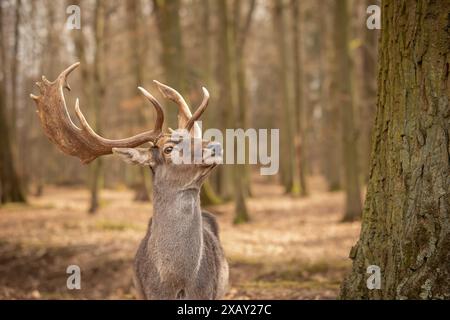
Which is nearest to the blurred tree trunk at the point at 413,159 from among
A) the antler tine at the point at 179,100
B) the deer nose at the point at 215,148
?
the deer nose at the point at 215,148

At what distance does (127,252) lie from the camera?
10117 millimetres

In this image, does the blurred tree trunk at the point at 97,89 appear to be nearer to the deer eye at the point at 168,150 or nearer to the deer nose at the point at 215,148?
the deer eye at the point at 168,150

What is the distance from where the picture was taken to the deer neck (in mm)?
5184

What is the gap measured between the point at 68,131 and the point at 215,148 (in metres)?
1.71

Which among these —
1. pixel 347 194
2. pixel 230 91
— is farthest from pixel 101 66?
pixel 347 194

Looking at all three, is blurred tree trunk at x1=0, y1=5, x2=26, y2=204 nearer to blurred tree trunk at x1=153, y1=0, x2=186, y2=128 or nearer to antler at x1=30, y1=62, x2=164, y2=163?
blurred tree trunk at x1=153, y1=0, x2=186, y2=128

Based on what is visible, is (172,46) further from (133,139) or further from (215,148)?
(215,148)

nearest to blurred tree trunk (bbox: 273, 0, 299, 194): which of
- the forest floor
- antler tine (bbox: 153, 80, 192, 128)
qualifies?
the forest floor

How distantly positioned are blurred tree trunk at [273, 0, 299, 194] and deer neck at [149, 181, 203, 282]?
16.9 m

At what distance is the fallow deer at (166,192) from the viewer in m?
5.19

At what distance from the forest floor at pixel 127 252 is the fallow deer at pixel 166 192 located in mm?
1948

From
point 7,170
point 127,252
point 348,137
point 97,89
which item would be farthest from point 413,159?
point 7,170
